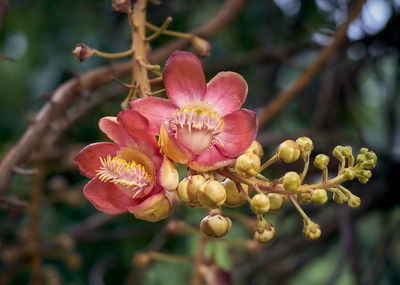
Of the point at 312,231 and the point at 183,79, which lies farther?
the point at 183,79

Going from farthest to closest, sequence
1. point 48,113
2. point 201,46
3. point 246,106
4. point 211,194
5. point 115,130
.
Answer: point 246,106, point 48,113, point 201,46, point 115,130, point 211,194

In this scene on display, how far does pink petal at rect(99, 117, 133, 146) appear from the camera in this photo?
2.33ft

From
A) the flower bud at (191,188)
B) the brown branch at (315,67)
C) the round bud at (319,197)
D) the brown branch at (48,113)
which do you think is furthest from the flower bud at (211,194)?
the brown branch at (315,67)

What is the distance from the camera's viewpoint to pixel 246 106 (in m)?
2.04

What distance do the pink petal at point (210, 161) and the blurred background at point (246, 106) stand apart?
3.61ft

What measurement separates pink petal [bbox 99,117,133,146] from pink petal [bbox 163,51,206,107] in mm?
95

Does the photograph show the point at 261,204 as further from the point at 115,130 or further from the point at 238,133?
the point at 115,130

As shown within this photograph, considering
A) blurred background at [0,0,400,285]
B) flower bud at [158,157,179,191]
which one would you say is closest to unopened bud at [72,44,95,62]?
flower bud at [158,157,179,191]

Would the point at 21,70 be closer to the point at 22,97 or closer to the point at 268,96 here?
the point at 22,97

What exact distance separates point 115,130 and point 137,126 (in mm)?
53

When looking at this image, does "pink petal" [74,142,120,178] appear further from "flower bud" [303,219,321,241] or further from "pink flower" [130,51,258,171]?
"flower bud" [303,219,321,241]

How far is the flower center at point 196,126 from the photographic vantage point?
683 mm

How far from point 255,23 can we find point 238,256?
1144 millimetres

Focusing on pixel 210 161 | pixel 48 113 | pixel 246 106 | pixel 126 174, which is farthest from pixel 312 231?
pixel 246 106
